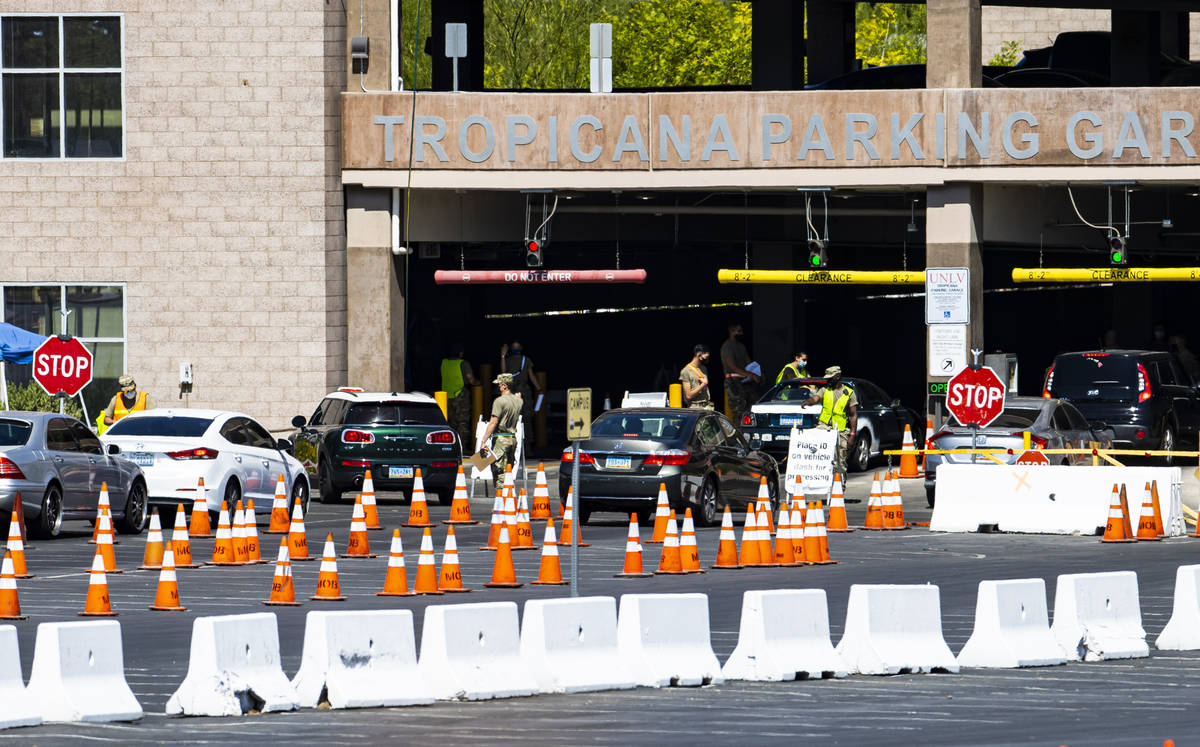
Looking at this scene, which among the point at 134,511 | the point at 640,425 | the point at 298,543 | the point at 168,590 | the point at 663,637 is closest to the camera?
the point at 663,637

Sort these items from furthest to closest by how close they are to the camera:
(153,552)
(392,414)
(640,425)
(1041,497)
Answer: (392,414) → (640,425) → (1041,497) → (153,552)

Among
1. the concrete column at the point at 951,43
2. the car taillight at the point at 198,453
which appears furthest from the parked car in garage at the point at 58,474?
the concrete column at the point at 951,43

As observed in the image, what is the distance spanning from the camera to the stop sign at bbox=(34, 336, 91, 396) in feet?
98.0

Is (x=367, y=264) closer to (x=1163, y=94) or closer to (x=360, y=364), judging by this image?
(x=360, y=364)

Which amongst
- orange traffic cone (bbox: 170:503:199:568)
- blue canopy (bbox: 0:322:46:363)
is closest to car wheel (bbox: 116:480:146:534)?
orange traffic cone (bbox: 170:503:199:568)

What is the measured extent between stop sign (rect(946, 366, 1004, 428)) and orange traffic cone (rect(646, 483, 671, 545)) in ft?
16.0

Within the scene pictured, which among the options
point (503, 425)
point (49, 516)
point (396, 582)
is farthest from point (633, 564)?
point (503, 425)

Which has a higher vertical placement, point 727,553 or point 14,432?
point 14,432

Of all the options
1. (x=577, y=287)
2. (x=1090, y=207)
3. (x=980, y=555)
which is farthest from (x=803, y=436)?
(x=577, y=287)

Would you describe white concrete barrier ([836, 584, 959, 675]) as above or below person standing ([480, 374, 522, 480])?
below

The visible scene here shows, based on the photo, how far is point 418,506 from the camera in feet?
83.6

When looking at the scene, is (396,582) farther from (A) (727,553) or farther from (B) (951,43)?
(B) (951,43)

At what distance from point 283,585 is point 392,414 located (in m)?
12.7

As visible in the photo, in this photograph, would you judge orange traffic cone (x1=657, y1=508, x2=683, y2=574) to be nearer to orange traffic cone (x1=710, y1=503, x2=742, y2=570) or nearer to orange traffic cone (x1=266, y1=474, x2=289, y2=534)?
Answer: orange traffic cone (x1=710, y1=503, x2=742, y2=570)
